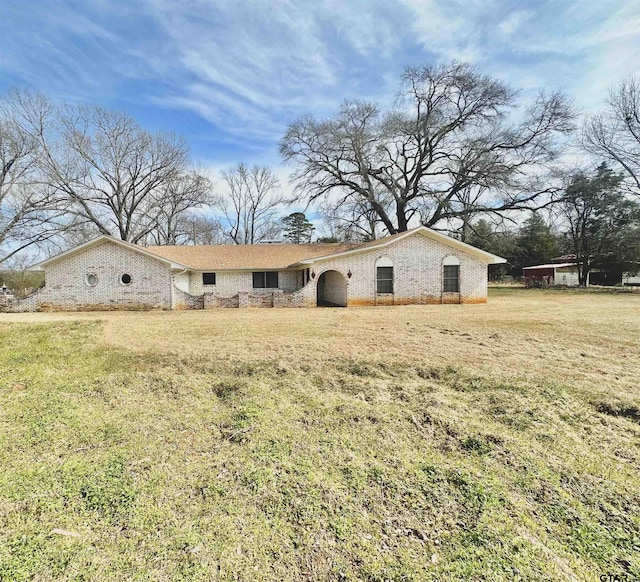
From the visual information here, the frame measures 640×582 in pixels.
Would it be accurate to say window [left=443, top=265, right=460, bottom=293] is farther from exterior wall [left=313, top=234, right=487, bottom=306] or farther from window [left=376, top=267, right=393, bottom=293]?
window [left=376, top=267, right=393, bottom=293]

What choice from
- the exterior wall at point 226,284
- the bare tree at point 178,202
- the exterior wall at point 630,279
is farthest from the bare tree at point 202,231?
the exterior wall at point 630,279

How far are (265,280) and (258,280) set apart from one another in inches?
15.6

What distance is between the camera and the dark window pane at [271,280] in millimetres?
21000

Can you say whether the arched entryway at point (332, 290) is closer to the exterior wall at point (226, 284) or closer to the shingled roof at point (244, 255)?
the shingled roof at point (244, 255)

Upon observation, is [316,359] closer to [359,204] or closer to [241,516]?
[241,516]

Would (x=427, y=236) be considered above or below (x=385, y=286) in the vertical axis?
above

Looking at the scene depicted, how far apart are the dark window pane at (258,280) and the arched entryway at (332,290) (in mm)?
3392

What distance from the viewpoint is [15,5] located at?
31.3 ft

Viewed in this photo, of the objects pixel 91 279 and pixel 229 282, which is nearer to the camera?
pixel 91 279

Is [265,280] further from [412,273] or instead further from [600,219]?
[600,219]

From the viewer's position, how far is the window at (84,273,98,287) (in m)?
17.1

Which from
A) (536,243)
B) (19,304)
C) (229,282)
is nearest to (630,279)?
(536,243)

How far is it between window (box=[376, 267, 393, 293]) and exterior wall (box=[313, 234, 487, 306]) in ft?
→ 0.83

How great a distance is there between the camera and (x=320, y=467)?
11.0ft
